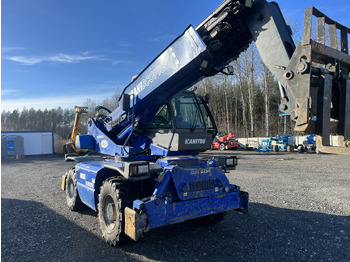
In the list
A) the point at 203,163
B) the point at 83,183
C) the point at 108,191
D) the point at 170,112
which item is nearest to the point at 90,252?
the point at 108,191

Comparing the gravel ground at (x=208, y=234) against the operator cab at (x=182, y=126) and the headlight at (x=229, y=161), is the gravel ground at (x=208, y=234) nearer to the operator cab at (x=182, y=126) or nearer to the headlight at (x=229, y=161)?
the headlight at (x=229, y=161)

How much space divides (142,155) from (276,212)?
3.47 metres

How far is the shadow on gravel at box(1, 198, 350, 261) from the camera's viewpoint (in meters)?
4.21

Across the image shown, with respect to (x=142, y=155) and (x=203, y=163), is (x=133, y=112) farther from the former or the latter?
(x=203, y=163)

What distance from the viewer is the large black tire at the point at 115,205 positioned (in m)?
4.36

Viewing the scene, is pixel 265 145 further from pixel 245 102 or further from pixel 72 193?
pixel 72 193

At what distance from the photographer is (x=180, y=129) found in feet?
17.3

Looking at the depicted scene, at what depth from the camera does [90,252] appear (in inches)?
172

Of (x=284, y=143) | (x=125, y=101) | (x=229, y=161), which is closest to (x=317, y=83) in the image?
(x=229, y=161)

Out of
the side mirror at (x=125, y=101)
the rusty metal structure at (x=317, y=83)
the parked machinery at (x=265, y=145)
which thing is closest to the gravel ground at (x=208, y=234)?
the rusty metal structure at (x=317, y=83)

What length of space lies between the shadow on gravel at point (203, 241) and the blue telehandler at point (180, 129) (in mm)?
391

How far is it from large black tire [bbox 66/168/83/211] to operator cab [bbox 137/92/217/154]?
2.29 meters

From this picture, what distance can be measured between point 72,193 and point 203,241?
12.7 ft

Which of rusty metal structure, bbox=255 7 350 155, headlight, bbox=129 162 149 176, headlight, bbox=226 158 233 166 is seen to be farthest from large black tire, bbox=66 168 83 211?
rusty metal structure, bbox=255 7 350 155
